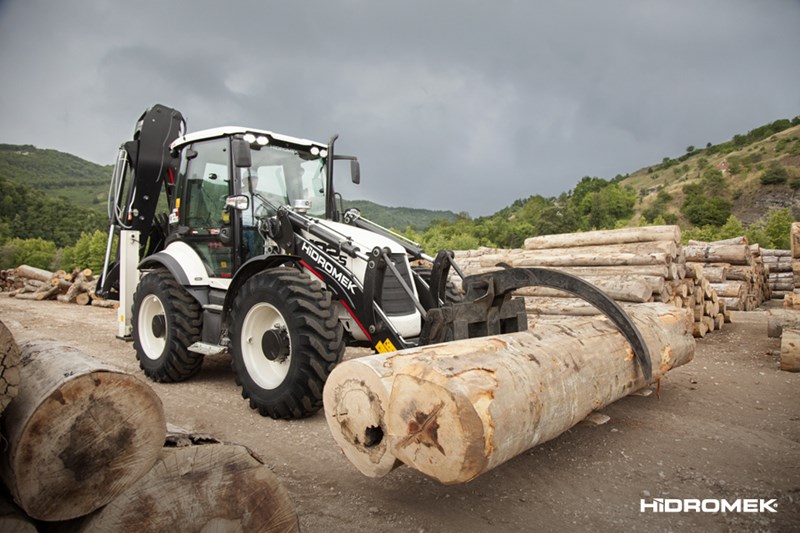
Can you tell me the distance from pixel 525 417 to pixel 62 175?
319ft

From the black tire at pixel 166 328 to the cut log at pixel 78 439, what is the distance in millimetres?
4055

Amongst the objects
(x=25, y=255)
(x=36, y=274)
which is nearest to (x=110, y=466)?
(x=36, y=274)

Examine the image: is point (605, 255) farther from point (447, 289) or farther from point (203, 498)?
point (203, 498)

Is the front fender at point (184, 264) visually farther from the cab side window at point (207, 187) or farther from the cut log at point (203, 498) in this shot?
the cut log at point (203, 498)

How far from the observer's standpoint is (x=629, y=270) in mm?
9055

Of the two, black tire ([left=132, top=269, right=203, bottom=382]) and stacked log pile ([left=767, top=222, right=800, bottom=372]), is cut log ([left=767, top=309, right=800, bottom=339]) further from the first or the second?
black tire ([left=132, top=269, right=203, bottom=382])

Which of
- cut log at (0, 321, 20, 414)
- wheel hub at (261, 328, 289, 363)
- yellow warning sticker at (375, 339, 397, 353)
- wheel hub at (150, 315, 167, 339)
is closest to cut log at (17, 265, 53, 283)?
wheel hub at (150, 315, 167, 339)

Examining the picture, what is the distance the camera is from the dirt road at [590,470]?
10.4 ft

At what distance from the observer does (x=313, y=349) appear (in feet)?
15.1

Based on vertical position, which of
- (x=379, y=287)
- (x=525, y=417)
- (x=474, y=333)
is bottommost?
(x=525, y=417)

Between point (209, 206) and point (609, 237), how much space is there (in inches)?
284

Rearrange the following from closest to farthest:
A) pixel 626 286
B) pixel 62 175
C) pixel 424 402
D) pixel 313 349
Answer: pixel 424 402, pixel 313 349, pixel 626 286, pixel 62 175

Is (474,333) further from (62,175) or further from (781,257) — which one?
(62,175)

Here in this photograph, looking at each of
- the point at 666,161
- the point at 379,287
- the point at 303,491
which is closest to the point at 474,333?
the point at 379,287
